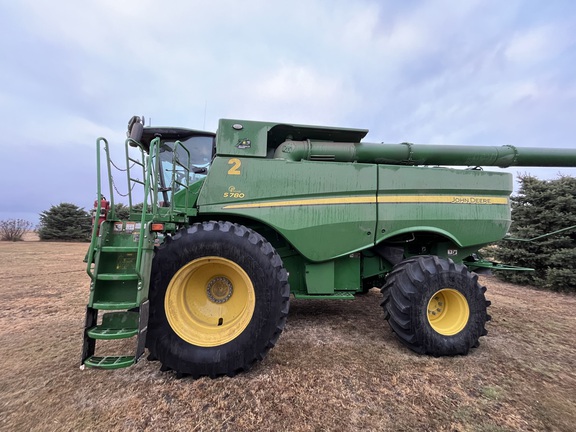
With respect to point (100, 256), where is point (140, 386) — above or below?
below

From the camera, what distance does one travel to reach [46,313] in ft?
14.0

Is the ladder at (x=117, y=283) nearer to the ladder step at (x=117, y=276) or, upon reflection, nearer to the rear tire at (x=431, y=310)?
the ladder step at (x=117, y=276)

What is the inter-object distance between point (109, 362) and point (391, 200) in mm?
3254

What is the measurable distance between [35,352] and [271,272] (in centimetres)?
271

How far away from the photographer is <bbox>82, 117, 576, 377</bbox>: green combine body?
256cm

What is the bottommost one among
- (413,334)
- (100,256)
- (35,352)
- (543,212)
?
(35,352)

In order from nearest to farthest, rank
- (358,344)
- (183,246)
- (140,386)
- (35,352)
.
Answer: (140,386) → (183,246) → (35,352) → (358,344)

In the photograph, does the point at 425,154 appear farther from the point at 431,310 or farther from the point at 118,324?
the point at 118,324

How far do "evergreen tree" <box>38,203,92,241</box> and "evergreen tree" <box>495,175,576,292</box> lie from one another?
2463cm

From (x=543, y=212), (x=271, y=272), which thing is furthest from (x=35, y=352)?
(x=543, y=212)

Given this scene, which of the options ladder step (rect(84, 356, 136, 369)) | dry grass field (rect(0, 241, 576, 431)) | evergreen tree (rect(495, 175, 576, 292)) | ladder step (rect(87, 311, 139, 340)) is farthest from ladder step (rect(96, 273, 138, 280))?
evergreen tree (rect(495, 175, 576, 292))

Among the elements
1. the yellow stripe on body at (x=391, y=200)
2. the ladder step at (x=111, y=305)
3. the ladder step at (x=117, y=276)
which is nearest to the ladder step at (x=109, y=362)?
the ladder step at (x=111, y=305)

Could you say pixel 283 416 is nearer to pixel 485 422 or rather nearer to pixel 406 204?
pixel 485 422

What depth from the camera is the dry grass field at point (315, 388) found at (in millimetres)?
2020
